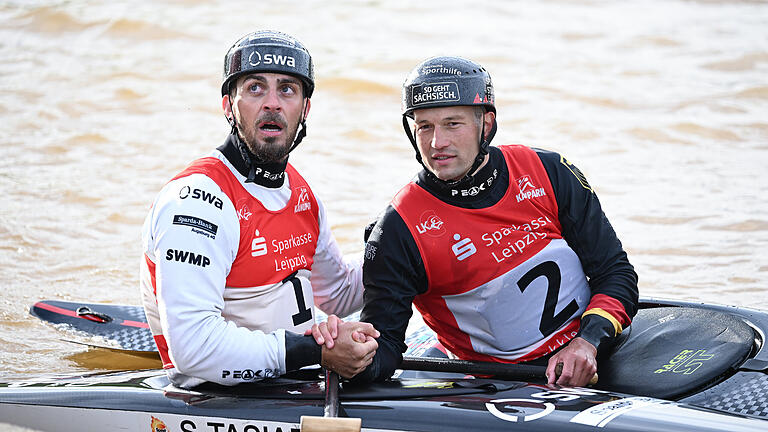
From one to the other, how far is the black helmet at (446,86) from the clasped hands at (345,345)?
34.5 inches

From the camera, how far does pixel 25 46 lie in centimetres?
1374

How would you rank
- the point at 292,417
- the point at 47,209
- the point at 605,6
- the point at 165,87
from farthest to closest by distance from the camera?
1. the point at 605,6
2. the point at 165,87
3. the point at 47,209
4. the point at 292,417

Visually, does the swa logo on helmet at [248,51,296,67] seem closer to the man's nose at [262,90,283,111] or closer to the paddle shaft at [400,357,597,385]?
the man's nose at [262,90,283,111]

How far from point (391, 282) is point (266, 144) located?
0.66 meters

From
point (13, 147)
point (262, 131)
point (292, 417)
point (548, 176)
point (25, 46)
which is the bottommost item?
point (292, 417)

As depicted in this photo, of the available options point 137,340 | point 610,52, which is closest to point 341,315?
point 137,340

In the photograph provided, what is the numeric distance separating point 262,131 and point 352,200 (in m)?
5.27

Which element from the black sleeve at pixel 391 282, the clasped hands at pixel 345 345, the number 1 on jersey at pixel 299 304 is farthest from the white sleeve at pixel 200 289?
the black sleeve at pixel 391 282

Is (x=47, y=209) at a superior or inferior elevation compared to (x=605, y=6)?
inferior

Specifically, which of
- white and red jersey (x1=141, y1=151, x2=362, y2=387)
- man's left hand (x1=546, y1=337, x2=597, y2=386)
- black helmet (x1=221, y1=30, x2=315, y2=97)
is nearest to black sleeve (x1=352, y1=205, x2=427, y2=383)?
white and red jersey (x1=141, y1=151, x2=362, y2=387)

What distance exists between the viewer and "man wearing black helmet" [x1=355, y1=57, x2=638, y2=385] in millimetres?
3393

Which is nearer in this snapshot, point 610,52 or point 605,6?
point 610,52

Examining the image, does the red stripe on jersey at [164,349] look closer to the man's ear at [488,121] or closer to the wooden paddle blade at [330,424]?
the wooden paddle blade at [330,424]

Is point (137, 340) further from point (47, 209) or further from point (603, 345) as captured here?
point (47, 209)
